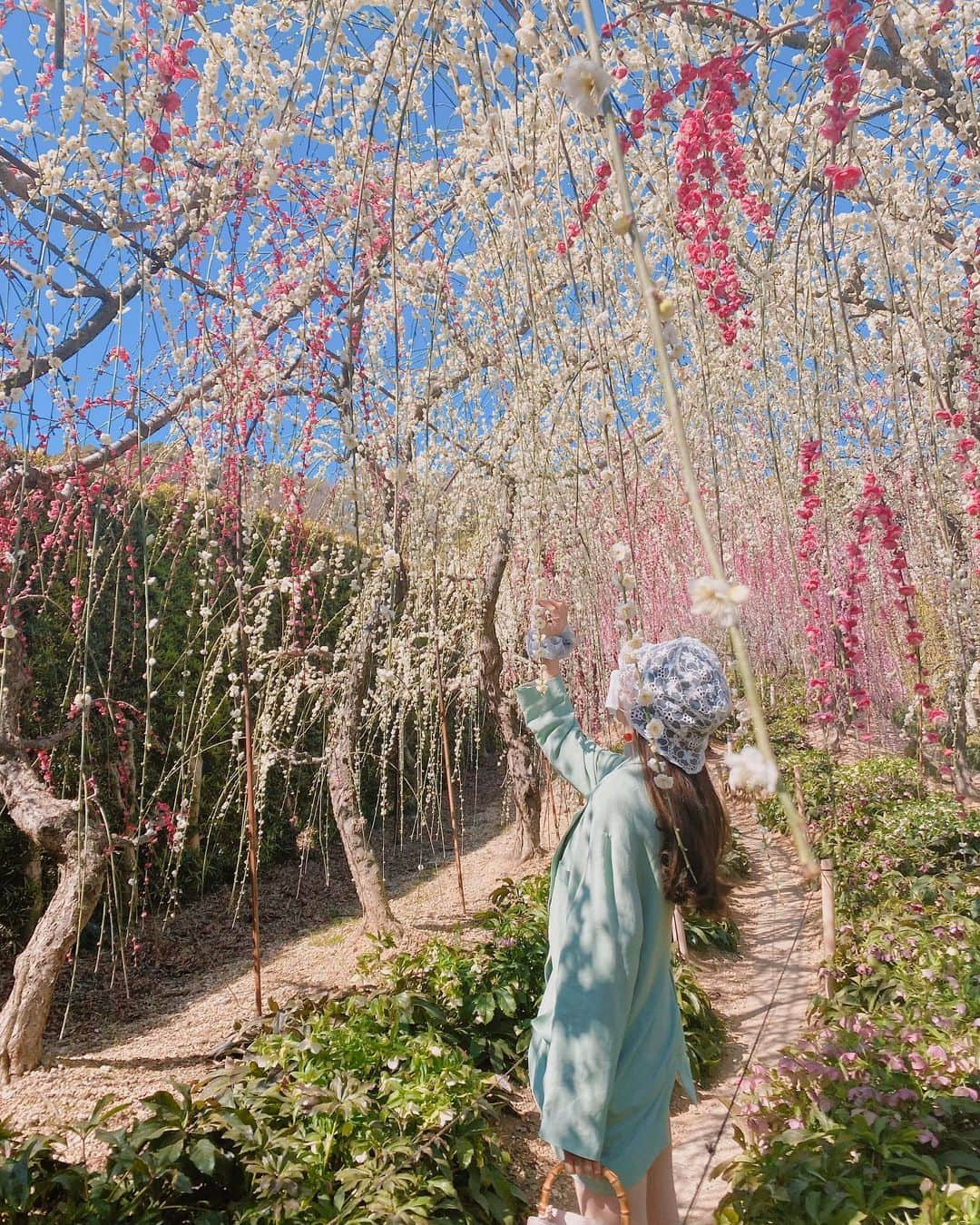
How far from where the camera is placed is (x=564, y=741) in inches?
62.9

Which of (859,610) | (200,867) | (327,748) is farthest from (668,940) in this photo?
(200,867)

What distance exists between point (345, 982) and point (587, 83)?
3.45 metres

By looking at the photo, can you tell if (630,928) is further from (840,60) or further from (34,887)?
(34,887)

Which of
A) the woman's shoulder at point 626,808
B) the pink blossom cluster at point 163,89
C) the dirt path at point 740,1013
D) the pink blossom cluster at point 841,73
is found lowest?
the dirt path at point 740,1013

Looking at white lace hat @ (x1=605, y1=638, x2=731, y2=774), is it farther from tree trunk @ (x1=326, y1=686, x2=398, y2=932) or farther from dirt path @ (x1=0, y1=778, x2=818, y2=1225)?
tree trunk @ (x1=326, y1=686, x2=398, y2=932)

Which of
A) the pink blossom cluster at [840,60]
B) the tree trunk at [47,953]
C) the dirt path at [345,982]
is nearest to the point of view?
the pink blossom cluster at [840,60]

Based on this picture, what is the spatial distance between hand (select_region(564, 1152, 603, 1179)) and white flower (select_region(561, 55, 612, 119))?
4.32ft

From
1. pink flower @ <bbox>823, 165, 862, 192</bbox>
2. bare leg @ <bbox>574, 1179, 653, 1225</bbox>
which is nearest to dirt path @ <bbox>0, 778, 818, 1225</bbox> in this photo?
bare leg @ <bbox>574, 1179, 653, 1225</bbox>

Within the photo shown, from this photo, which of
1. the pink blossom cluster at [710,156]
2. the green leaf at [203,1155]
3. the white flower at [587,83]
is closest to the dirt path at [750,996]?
the green leaf at [203,1155]

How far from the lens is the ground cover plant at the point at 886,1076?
5.80ft

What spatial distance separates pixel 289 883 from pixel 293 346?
126 inches

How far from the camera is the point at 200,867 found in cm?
454

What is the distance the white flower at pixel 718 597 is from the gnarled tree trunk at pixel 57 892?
8.25 feet

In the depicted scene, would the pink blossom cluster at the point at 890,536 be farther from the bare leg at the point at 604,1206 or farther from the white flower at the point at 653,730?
the bare leg at the point at 604,1206
